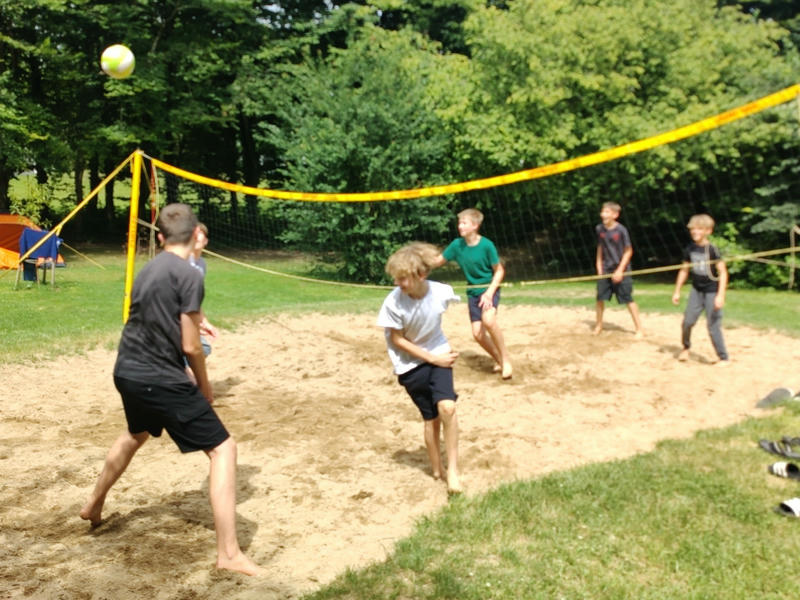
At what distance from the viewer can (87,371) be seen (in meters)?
7.46

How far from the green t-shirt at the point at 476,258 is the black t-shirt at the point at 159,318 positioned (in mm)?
3724

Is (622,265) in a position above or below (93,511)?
above

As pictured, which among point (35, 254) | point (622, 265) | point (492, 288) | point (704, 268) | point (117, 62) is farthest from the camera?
point (35, 254)

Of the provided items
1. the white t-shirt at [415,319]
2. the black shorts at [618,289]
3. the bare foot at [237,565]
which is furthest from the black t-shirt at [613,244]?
the bare foot at [237,565]

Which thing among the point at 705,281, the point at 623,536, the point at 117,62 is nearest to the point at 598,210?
the point at 705,281

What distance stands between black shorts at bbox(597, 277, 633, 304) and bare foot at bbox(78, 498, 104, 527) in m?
6.57

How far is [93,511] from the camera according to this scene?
156 inches

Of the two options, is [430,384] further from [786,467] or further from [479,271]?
[479,271]

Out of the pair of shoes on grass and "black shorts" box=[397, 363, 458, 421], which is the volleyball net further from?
"black shorts" box=[397, 363, 458, 421]

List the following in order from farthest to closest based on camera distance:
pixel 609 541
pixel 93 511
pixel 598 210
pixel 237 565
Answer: pixel 598 210, pixel 93 511, pixel 609 541, pixel 237 565

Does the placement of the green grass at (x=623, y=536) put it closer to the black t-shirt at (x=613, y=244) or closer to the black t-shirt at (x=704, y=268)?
the black t-shirt at (x=704, y=268)

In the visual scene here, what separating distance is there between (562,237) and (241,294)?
7887 mm

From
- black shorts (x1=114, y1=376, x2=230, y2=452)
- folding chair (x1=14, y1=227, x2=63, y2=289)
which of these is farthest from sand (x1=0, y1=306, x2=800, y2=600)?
folding chair (x1=14, y1=227, x2=63, y2=289)

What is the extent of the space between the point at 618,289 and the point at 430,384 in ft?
17.0
